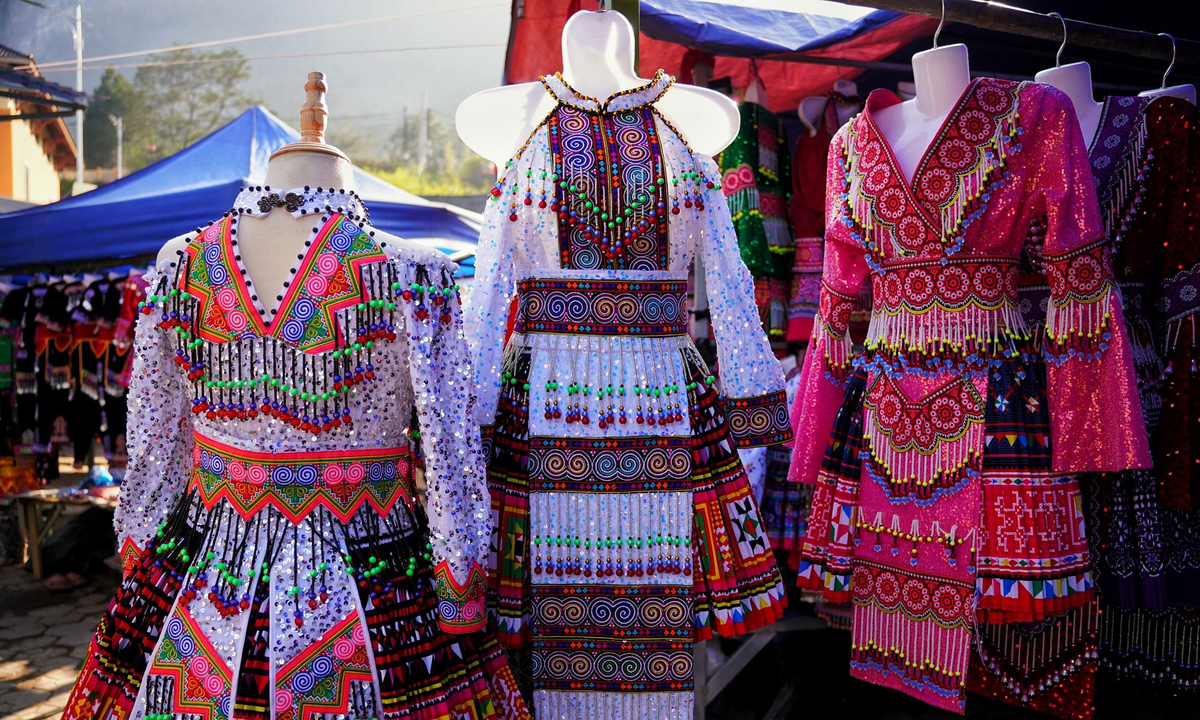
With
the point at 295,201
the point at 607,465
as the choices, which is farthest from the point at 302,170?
the point at 607,465

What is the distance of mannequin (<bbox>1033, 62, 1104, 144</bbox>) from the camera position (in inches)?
103

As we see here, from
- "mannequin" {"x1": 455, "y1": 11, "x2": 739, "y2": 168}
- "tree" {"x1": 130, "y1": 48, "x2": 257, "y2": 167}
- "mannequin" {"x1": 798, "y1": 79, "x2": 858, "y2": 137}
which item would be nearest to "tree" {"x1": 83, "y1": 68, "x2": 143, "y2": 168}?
"tree" {"x1": 130, "y1": 48, "x2": 257, "y2": 167}

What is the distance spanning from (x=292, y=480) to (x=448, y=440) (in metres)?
0.31

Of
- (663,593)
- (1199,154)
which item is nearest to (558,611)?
(663,593)

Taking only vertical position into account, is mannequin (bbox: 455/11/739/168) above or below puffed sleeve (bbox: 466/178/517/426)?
above

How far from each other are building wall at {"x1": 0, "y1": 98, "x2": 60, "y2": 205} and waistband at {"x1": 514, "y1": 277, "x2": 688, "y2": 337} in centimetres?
1749

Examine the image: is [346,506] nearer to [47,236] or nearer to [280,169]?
[280,169]

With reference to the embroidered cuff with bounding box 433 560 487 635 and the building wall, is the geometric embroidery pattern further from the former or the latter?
the building wall

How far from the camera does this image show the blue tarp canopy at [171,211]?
4.93 metres

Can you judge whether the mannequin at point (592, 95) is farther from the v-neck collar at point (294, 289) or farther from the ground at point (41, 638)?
the ground at point (41, 638)

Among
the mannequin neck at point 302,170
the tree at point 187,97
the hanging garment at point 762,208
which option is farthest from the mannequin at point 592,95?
the tree at point 187,97

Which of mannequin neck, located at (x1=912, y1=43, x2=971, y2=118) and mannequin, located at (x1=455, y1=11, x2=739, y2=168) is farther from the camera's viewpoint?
mannequin neck, located at (x1=912, y1=43, x2=971, y2=118)

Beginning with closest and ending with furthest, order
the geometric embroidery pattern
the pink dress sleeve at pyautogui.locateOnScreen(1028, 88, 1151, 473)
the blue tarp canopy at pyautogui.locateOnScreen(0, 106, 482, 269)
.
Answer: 1. the geometric embroidery pattern
2. the pink dress sleeve at pyautogui.locateOnScreen(1028, 88, 1151, 473)
3. the blue tarp canopy at pyautogui.locateOnScreen(0, 106, 482, 269)

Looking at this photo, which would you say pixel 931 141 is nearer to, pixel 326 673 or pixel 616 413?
pixel 616 413
